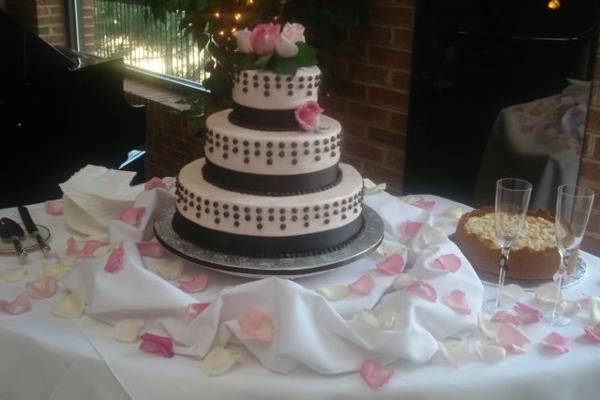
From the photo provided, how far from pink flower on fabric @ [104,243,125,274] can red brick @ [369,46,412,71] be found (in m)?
1.64

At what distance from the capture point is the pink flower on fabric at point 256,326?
1.17 meters

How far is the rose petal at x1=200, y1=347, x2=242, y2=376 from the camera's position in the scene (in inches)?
44.6

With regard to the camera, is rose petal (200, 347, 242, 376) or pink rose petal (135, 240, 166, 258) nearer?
rose petal (200, 347, 242, 376)

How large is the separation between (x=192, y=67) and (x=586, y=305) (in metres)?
3.32

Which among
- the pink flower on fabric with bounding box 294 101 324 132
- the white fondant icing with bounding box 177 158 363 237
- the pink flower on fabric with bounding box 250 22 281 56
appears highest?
the pink flower on fabric with bounding box 250 22 281 56

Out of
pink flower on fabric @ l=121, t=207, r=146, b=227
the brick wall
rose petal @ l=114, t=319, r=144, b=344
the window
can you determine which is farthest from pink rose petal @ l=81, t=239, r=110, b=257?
the window

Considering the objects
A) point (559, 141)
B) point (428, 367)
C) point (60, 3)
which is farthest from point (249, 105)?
point (60, 3)

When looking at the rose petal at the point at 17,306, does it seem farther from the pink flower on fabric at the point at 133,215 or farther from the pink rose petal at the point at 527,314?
the pink rose petal at the point at 527,314

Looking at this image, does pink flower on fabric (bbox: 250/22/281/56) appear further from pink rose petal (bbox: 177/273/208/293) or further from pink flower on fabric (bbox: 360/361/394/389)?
pink flower on fabric (bbox: 360/361/394/389)

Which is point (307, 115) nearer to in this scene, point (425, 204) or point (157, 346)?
point (157, 346)

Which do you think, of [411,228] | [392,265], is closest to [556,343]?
[392,265]

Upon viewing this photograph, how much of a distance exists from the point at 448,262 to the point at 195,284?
480 millimetres

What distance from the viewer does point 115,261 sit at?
4.38 feet

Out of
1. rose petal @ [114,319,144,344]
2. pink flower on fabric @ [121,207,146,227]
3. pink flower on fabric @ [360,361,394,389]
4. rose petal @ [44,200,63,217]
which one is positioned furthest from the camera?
rose petal @ [44,200,63,217]
